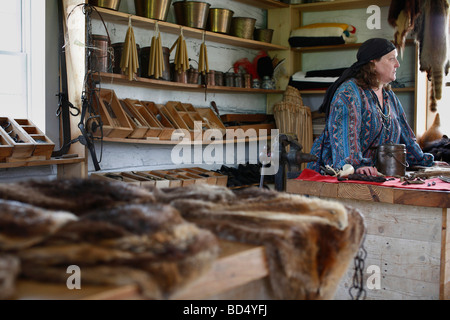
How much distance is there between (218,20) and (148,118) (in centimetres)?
140

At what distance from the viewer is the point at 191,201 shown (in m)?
1.47

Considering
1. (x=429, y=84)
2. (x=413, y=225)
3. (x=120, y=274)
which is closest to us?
(x=120, y=274)

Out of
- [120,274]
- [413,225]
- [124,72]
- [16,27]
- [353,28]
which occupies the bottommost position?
[413,225]

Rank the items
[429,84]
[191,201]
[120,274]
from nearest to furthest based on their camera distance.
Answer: [120,274]
[191,201]
[429,84]

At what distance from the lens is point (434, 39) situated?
205 inches

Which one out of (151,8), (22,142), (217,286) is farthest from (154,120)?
(217,286)

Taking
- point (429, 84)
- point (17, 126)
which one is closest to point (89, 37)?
point (17, 126)

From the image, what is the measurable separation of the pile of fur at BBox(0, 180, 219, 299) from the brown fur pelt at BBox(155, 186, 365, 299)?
175 mm

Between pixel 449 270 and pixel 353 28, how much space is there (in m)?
3.89

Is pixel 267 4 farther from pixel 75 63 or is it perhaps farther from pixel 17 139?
pixel 17 139

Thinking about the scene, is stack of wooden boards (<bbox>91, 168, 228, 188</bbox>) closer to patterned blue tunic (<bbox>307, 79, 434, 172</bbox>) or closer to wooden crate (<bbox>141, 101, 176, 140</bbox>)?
wooden crate (<bbox>141, 101, 176, 140</bbox>)

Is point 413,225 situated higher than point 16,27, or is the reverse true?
point 16,27

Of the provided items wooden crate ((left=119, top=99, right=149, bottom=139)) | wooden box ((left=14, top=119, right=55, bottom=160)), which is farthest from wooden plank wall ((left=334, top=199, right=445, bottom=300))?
wooden box ((left=14, top=119, right=55, bottom=160))
